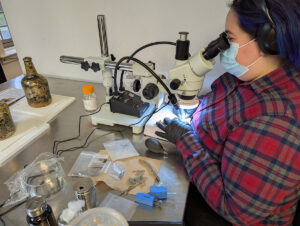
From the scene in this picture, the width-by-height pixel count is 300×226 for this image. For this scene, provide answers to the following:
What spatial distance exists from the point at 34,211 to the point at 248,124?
2.18 feet

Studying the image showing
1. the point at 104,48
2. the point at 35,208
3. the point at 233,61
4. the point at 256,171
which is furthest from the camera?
the point at 104,48

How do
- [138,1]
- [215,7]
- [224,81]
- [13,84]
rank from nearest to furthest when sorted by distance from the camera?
[224,81] < [215,7] < [138,1] < [13,84]

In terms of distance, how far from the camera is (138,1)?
53.2 inches

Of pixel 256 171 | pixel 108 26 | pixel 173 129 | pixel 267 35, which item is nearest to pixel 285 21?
pixel 267 35

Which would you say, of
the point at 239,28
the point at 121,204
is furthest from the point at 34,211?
the point at 239,28

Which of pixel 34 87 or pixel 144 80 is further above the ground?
pixel 144 80

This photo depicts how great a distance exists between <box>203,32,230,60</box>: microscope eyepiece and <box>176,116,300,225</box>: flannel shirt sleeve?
0.26m

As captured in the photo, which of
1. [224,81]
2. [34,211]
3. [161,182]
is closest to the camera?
[34,211]

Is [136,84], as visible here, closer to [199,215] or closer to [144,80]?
[144,80]

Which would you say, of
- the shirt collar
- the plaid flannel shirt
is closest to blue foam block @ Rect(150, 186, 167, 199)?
the plaid flannel shirt

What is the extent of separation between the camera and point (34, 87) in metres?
1.22

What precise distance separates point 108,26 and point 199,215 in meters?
1.25

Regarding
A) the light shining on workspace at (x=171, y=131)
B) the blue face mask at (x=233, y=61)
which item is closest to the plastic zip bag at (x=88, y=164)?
the light shining on workspace at (x=171, y=131)

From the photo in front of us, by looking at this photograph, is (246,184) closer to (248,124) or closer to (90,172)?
(248,124)
